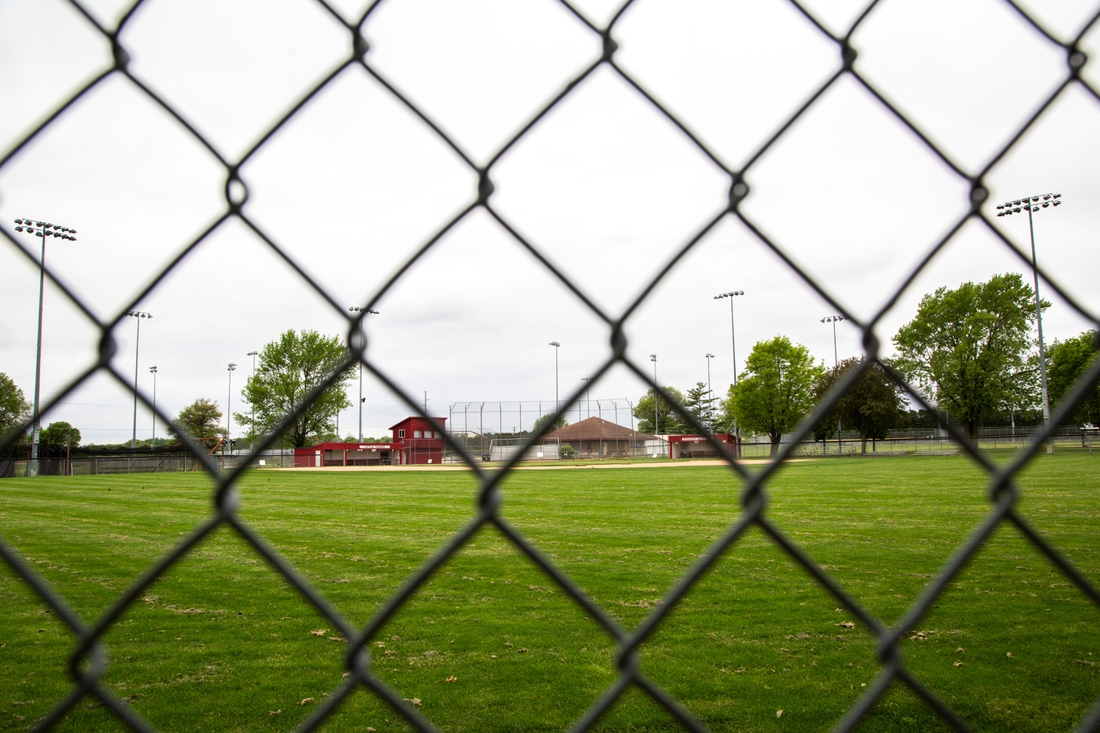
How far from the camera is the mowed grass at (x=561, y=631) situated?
3502mm

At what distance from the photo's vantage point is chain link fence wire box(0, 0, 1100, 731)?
2.36ft

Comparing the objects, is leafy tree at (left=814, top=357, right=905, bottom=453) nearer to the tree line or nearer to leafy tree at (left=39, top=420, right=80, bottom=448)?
the tree line

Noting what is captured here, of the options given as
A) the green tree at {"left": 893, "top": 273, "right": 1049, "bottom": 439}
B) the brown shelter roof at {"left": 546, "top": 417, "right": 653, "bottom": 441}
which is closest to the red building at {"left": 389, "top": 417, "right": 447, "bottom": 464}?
the brown shelter roof at {"left": 546, "top": 417, "right": 653, "bottom": 441}

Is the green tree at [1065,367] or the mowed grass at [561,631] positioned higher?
the green tree at [1065,367]

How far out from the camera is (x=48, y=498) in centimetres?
1633

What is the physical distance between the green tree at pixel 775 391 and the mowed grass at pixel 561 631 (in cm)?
3140

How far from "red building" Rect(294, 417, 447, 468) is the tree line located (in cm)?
2126

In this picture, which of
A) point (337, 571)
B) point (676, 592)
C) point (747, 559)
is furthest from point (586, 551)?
point (676, 592)

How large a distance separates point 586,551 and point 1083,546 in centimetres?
515

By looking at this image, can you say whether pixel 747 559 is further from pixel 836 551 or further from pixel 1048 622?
pixel 1048 622

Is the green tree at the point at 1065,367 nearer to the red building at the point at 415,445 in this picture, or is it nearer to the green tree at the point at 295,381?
the green tree at the point at 295,381

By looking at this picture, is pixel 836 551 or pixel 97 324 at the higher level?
pixel 97 324

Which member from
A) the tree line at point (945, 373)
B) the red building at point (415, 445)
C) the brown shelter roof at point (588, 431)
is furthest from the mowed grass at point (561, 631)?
the brown shelter roof at point (588, 431)

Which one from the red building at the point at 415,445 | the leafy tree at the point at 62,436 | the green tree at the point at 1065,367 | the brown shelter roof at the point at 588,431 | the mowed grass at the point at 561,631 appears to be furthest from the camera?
the brown shelter roof at the point at 588,431
